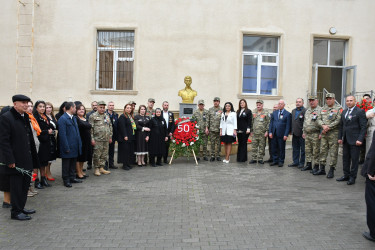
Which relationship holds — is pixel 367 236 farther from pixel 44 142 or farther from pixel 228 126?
pixel 228 126

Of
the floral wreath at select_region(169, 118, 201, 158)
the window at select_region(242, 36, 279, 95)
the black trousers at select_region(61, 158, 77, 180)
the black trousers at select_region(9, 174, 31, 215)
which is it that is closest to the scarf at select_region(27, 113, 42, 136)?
the black trousers at select_region(61, 158, 77, 180)

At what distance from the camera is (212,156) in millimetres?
10828

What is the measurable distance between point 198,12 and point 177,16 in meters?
0.83

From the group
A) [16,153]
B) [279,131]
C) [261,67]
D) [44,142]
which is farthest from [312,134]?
[16,153]

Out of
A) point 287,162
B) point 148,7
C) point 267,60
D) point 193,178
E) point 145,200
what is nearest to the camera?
point 145,200

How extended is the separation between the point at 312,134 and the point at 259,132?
172 cm

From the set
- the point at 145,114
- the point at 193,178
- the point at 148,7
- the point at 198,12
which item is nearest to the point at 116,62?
the point at 148,7

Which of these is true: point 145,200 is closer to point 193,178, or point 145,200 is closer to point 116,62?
point 193,178

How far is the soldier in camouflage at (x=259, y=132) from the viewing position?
1020 centimetres

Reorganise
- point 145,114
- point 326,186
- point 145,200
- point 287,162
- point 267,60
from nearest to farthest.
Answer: point 145,200 < point 326,186 < point 145,114 < point 287,162 < point 267,60

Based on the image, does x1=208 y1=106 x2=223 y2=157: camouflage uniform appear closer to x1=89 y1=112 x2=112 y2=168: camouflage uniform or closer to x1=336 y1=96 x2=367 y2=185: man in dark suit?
x1=89 y1=112 x2=112 y2=168: camouflage uniform

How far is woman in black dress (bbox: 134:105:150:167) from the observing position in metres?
9.65

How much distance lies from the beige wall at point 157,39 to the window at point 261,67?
54 centimetres

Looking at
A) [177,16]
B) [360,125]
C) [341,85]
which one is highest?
[177,16]
